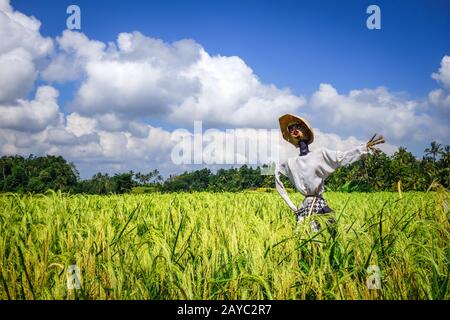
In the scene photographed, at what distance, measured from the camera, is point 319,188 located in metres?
3.44

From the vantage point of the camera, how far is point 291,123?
12.6 ft

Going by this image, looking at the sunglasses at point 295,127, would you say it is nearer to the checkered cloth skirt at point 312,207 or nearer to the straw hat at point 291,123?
the straw hat at point 291,123

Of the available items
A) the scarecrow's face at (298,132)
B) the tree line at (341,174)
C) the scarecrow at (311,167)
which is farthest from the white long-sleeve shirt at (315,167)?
the tree line at (341,174)

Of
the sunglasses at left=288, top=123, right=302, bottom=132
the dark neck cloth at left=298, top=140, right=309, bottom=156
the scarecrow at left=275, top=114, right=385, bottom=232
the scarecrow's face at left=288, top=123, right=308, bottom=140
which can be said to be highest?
the sunglasses at left=288, top=123, right=302, bottom=132

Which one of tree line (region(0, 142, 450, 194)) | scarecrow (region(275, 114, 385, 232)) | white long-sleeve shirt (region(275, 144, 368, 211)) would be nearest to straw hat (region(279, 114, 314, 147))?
scarecrow (region(275, 114, 385, 232))

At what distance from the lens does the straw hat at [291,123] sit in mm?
3666

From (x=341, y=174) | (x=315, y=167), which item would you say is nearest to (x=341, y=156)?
(x=315, y=167)

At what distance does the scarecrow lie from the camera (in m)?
3.25

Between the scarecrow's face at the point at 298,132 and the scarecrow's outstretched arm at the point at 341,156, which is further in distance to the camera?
the scarecrow's face at the point at 298,132

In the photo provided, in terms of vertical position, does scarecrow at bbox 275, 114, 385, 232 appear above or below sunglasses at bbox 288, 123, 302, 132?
below

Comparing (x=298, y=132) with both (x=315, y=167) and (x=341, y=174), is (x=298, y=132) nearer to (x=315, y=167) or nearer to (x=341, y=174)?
(x=315, y=167)

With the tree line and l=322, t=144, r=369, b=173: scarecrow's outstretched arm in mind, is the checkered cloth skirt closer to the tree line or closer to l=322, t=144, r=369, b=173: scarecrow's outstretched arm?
l=322, t=144, r=369, b=173: scarecrow's outstretched arm
